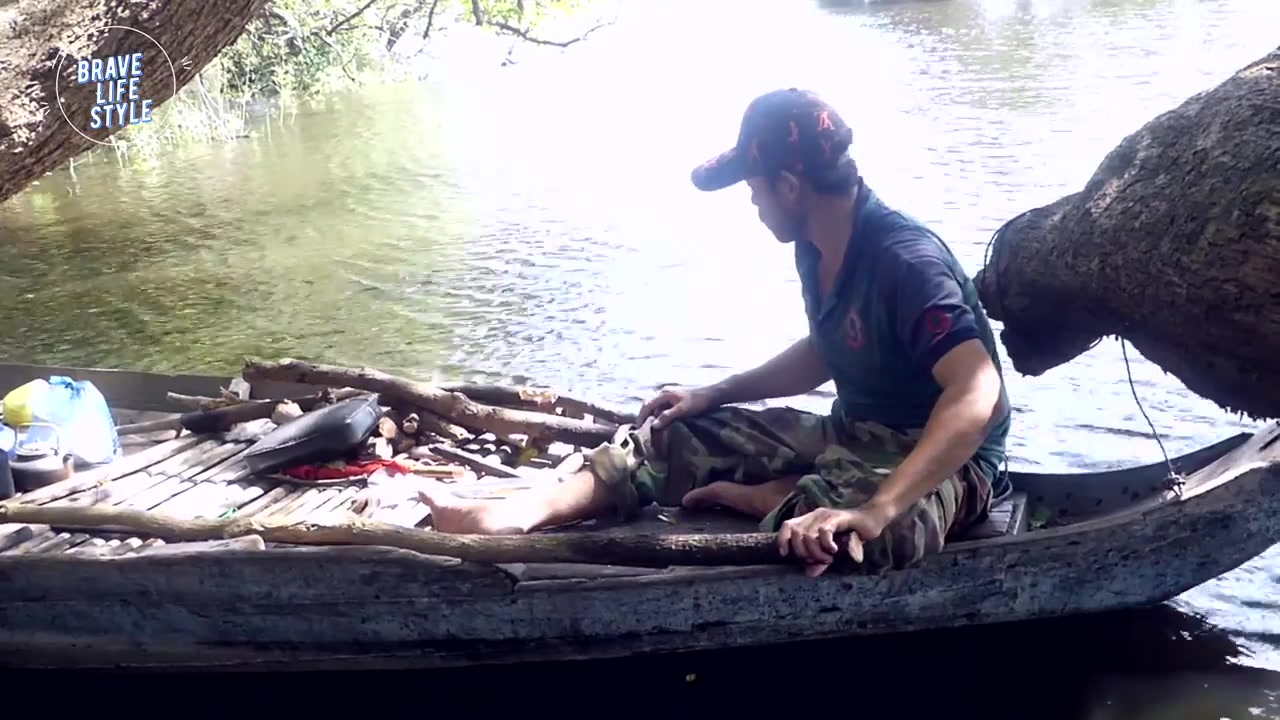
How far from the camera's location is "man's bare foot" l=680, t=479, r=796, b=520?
3574 mm

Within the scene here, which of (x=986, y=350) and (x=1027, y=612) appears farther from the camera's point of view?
(x=1027, y=612)

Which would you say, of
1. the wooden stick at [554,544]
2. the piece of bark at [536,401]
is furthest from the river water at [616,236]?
the piece of bark at [536,401]

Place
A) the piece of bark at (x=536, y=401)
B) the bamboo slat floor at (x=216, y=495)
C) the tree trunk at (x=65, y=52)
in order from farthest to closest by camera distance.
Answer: the piece of bark at (x=536, y=401) → the tree trunk at (x=65, y=52) → the bamboo slat floor at (x=216, y=495)

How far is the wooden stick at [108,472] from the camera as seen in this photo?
164 inches

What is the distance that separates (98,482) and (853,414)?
274 centimetres

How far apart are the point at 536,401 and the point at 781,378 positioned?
1.29 m

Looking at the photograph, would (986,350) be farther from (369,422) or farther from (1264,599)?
(369,422)

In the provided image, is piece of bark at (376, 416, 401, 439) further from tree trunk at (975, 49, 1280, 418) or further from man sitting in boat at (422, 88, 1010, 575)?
tree trunk at (975, 49, 1280, 418)

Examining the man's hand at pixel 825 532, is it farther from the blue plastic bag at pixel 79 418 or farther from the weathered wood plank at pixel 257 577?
the blue plastic bag at pixel 79 418

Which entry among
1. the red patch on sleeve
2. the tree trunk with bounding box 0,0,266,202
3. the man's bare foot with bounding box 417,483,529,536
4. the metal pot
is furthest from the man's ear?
the metal pot

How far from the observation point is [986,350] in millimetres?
2994

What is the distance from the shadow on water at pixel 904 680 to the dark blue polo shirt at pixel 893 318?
2.53ft

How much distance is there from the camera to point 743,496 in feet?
11.9

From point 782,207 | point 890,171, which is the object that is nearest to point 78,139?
point 782,207
